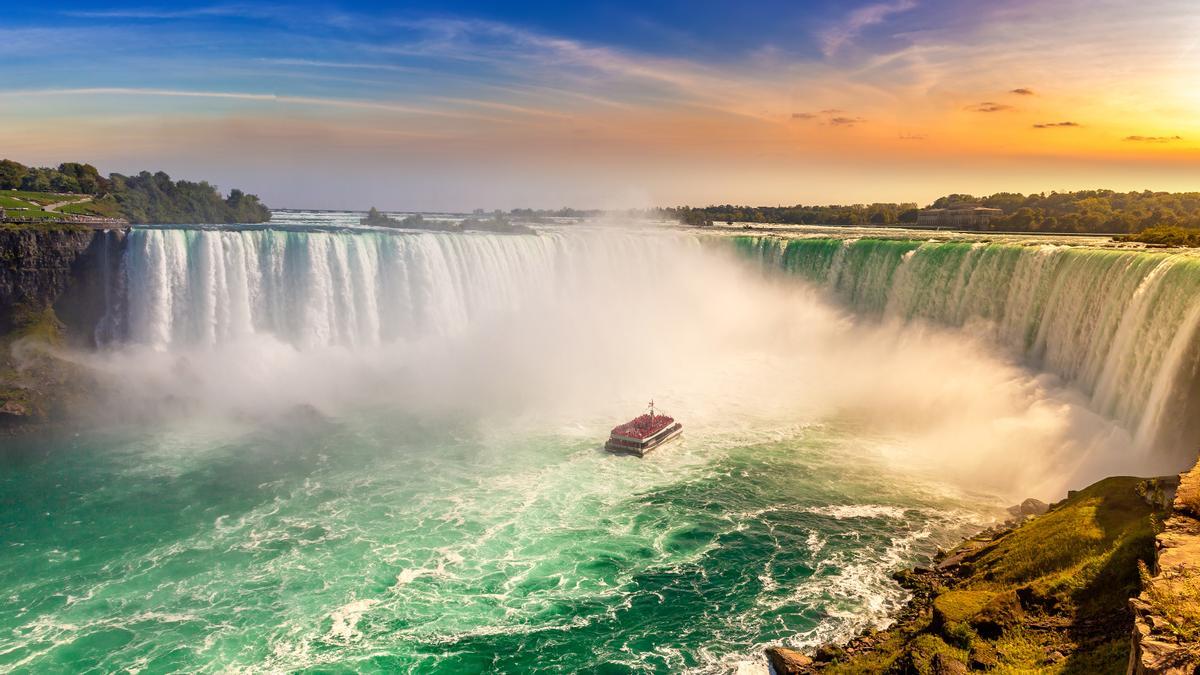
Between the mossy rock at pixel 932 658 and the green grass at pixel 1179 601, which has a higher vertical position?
the green grass at pixel 1179 601

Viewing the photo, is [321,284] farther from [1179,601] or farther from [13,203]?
[1179,601]

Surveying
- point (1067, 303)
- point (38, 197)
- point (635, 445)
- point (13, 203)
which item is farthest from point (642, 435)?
point (38, 197)

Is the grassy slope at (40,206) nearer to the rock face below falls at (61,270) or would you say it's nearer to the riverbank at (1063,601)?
the rock face below falls at (61,270)

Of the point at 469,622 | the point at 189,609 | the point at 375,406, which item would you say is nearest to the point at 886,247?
the point at 375,406

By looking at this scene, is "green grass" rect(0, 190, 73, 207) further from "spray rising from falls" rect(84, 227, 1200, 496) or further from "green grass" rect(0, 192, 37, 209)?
"spray rising from falls" rect(84, 227, 1200, 496)

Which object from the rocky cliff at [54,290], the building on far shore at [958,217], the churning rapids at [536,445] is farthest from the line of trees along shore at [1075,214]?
the rocky cliff at [54,290]

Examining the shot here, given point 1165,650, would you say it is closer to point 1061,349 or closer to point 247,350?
point 1061,349
